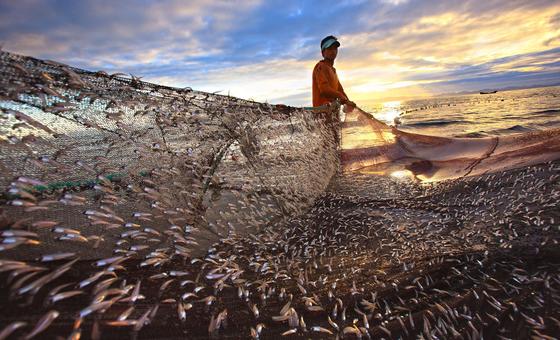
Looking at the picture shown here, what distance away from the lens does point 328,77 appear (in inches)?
295

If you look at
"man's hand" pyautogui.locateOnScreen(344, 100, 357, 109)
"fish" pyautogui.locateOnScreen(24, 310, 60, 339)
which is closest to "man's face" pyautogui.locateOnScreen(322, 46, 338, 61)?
"man's hand" pyautogui.locateOnScreen(344, 100, 357, 109)

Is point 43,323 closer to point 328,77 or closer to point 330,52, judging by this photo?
point 328,77

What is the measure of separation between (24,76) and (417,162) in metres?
7.35

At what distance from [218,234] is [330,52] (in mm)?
5827

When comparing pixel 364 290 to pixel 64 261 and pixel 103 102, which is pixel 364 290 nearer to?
pixel 64 261

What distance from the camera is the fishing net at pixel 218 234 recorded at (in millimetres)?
1885

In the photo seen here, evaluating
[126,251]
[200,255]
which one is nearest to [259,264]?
[200,255]

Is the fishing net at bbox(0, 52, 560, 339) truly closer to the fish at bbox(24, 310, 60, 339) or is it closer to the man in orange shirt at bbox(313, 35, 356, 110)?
the fish at bbox(24, 310, 60, 339)

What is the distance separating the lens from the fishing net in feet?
6.18

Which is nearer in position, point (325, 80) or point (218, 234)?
point (218, 234)

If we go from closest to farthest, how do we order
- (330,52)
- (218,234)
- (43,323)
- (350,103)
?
(43,323)
(218,234)
(350,103)
(330,52)

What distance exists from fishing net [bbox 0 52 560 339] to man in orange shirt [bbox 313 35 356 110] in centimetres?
243

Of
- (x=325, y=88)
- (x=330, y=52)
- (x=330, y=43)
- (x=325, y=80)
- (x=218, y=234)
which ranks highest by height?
(x=330, y=43)

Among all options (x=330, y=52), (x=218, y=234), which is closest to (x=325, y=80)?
(x=330, y=52)
